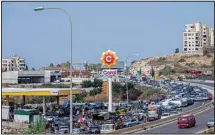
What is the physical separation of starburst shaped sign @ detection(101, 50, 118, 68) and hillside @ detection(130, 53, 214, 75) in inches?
1002

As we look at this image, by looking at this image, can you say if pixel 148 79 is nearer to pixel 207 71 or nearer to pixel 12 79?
pixel 207 71

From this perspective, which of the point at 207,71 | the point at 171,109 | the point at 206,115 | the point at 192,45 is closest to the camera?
the point at 206,115

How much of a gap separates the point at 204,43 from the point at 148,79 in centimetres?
805

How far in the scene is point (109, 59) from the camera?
28453 millimetres

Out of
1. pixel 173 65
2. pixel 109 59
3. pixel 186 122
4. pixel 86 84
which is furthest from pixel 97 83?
pixel 173 65

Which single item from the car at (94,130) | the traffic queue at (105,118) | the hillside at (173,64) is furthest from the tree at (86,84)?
the car at (94,130)

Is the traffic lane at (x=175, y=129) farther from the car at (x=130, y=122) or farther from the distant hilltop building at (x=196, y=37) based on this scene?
the distant hilltop building at (x=196, y=37)

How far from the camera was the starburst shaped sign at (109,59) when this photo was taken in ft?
92.0

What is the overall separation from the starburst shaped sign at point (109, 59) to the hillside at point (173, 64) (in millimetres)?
25459

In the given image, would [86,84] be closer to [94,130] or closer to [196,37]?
[196,37]

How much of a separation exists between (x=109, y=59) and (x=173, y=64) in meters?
38.3

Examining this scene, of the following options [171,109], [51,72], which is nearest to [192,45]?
[51,72]

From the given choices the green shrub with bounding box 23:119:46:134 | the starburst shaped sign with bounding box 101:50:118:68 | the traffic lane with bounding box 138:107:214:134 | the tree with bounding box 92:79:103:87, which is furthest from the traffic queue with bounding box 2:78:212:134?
the tree with bounding box 92:79:103:87

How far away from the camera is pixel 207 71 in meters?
52.4
